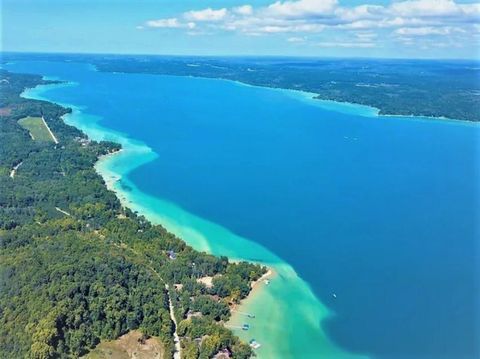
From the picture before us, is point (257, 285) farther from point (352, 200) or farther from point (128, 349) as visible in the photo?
point (352, 200)

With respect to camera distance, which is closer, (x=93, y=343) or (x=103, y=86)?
(x=93, y=343)

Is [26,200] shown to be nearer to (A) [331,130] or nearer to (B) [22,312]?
(B) [22,312]

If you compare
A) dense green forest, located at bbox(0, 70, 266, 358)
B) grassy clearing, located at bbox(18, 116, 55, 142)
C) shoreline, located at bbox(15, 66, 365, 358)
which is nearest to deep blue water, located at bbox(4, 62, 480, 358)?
shoreline, located at bbox(15, 66, 365, 358)

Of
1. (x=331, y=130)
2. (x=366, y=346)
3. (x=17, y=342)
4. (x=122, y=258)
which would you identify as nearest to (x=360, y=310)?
(x=366, y=346)

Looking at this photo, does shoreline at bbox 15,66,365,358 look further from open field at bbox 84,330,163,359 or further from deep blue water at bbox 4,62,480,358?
open field at bbox 84,330,163,359

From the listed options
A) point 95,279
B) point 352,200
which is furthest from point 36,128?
point 95,279

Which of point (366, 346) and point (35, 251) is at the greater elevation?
point (35, 251)
